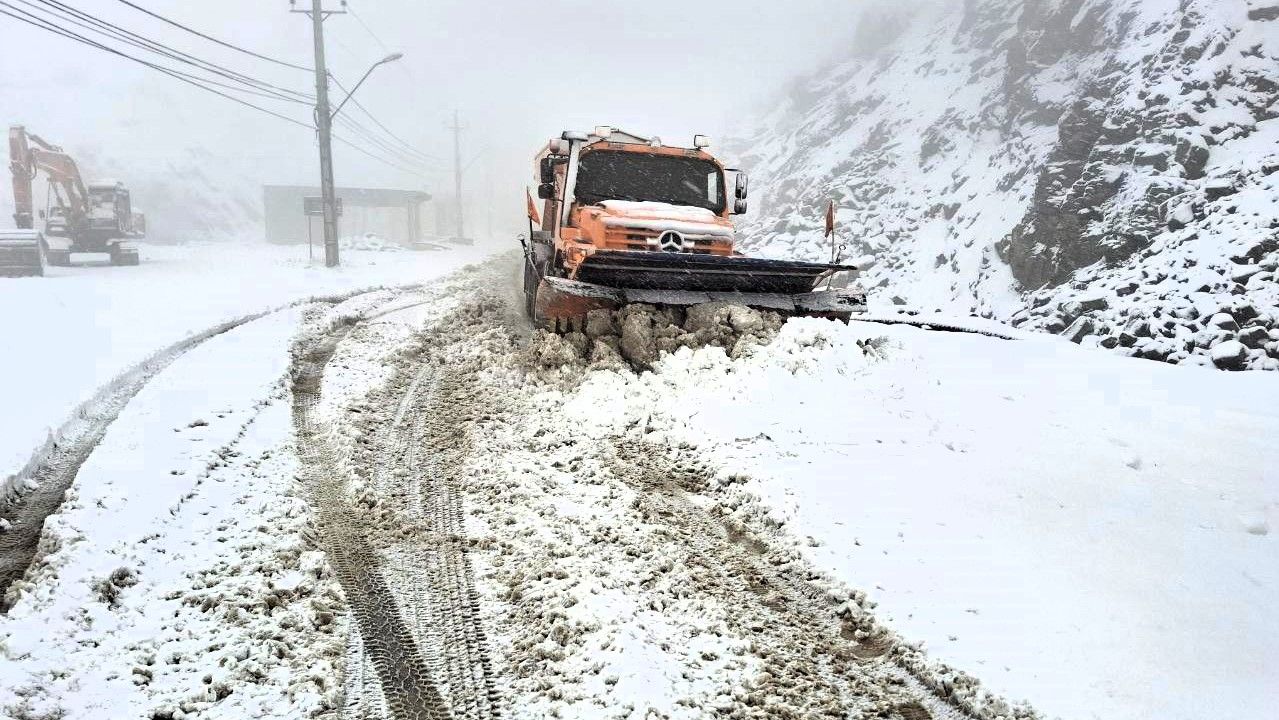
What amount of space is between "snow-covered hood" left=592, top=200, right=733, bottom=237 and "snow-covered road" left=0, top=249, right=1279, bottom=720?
2.19 metres

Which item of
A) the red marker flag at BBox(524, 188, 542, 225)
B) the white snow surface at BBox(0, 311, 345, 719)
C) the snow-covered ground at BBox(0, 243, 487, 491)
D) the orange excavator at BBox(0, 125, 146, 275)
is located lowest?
the white snow surface at BBox(0, 311, 345, 719)

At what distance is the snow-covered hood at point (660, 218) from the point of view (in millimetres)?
7613

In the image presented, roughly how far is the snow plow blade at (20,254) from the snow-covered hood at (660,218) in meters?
20.0

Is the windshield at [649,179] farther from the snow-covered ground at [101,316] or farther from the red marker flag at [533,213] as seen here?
the snow-covered ground at [101,316]

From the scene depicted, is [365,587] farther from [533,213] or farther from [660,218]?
[533,213]

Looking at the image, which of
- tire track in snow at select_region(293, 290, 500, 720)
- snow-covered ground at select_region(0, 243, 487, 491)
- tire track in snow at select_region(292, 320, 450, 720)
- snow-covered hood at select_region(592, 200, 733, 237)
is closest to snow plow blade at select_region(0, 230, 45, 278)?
snow-covered ground at select_region(0, 243, 487, 491)

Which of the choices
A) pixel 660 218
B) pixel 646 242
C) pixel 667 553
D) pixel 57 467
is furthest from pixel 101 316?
pixel 667 553

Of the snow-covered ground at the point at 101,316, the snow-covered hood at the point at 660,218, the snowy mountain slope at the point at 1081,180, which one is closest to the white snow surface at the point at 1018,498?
the snow-covered hood at the point at 660,218

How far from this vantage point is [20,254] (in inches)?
739

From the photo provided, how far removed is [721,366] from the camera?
5953 mm

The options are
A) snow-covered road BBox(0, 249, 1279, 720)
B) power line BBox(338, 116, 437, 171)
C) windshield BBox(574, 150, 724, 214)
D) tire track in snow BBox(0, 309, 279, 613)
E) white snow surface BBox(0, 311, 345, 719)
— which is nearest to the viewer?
white snow surface BBox(0, 311, 345, 719)

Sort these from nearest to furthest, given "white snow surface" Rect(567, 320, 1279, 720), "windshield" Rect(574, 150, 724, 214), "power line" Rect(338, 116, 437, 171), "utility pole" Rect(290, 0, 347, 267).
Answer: "white snow surface" Rect(567, 320, 1279, 720)
"windshield" Rect(574, 150, 724, 214)
"utility pole" Rect(290, 0, 347, 267)
"power line" Rect(338, 116, 437, 171)

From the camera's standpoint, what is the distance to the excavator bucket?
21.7 feet

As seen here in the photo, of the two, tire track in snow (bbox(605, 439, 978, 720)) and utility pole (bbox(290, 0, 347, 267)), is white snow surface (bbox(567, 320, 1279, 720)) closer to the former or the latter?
tire track in snow (bbox(605, 439, 978, 720))
